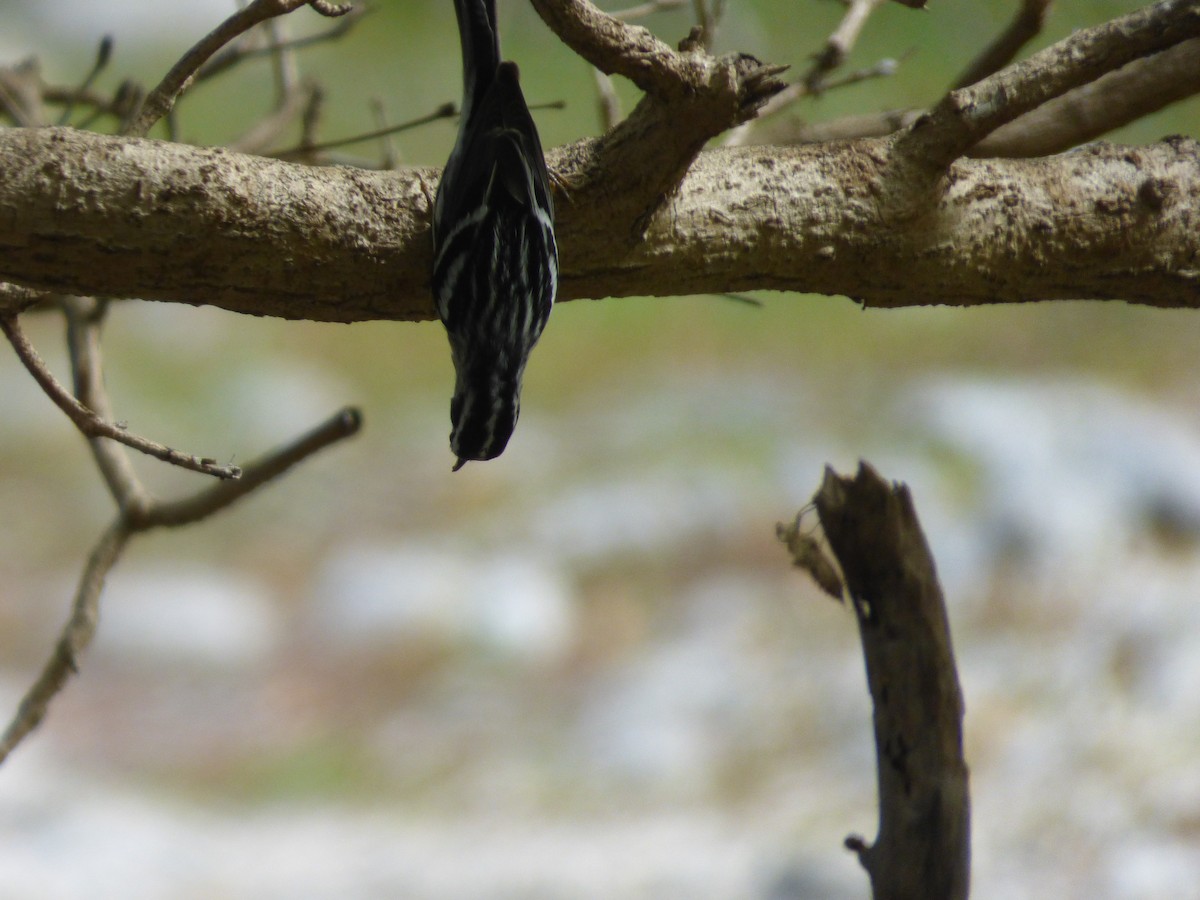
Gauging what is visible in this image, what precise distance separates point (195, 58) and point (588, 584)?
4145mm

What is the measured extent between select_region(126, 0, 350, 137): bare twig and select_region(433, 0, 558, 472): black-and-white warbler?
0.87ft

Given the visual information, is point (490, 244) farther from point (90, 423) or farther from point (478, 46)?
point (90, 423)

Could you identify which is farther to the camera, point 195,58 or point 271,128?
point 271,128

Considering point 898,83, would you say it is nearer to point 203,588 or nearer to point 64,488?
point 203,588

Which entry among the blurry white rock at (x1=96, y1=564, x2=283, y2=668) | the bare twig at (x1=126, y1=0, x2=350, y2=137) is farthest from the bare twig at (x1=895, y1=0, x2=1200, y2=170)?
the blurry white rock at (x1=96, y1=564, x2=283, y2=668)

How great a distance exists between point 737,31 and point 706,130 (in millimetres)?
3782

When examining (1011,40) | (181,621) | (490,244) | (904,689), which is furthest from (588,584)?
(490,244)

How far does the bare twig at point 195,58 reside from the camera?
4.92 ft

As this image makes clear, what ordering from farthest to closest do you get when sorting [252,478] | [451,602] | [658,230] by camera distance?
1. [451,602]
2. [252,478]
3. [658,230]

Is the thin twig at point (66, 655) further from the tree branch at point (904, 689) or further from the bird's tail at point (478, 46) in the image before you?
the tree branch at point (904, 689)

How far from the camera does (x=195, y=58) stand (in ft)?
4.97

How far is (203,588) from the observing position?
17.9 ft

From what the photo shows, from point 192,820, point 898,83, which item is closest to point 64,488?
point 192,820

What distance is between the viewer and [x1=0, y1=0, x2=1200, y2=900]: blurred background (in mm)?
4445
